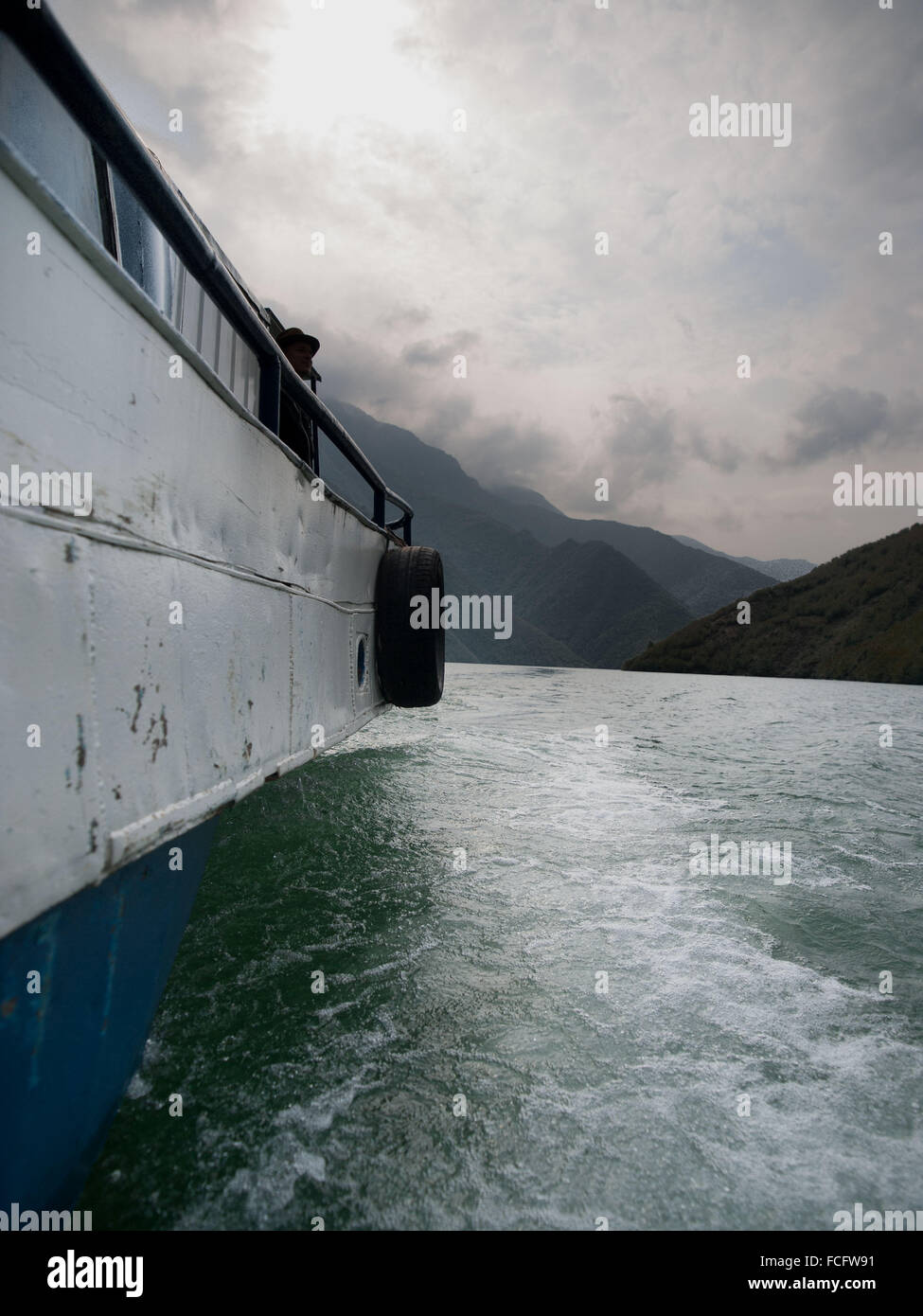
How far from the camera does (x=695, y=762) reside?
25.0 ft

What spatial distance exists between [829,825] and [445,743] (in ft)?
14.5

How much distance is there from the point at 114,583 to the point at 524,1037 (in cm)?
180

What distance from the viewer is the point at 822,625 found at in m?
67.0

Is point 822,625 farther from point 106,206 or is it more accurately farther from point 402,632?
point 106,206

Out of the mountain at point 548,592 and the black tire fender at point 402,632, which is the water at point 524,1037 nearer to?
the black tire fender at point 402,632

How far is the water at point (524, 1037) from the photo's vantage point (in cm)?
142

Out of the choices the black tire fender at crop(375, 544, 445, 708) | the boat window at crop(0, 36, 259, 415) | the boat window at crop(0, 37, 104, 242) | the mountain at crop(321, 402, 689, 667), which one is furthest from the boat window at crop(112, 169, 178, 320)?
the mountain at crop(321, 402, 689, 667)

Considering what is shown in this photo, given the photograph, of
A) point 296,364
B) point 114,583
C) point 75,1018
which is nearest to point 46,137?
point 114,583

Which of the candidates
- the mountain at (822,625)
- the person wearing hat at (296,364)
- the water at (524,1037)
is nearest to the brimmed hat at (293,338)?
the person wearing hat at (296,364)

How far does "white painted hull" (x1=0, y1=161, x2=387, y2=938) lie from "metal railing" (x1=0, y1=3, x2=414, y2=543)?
0.97 ft

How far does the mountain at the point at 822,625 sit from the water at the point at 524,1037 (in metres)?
61.2

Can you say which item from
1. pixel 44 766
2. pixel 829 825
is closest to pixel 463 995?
pixel 44 766

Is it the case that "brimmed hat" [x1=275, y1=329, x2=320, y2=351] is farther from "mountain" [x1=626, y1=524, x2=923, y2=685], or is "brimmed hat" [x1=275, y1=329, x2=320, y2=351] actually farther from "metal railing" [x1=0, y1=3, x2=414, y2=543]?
"mountain" [x1=626, y1=524, x2=923, y2=685]

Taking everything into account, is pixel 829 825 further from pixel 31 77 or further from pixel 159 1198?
pixel 31 77
